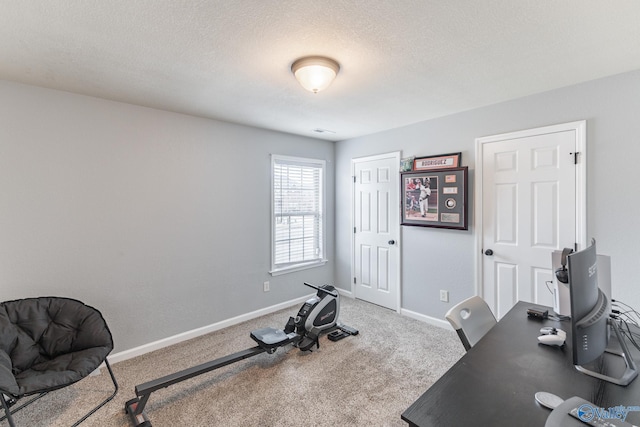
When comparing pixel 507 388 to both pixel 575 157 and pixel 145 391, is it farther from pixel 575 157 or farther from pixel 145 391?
pixel 575 157

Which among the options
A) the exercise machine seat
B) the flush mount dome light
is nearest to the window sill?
the exercise machine seat

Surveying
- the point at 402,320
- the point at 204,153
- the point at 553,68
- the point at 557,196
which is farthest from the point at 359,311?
the point at 553,68

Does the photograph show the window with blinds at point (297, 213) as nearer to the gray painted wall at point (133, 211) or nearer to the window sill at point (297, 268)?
the window sill at point (297, 268)

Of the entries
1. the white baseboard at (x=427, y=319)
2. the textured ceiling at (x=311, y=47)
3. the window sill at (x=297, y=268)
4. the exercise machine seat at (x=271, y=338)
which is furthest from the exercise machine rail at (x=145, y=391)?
the white baseboard at (x=427, y=319)

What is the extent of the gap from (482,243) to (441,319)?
1035 millimetres

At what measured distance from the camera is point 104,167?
263cm

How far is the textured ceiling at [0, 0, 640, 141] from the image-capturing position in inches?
57.7

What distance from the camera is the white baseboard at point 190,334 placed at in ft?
8.89

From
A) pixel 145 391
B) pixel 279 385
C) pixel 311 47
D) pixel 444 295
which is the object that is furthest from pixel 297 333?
pixel 311 47

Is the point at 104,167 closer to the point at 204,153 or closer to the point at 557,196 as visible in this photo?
the point at 204,153

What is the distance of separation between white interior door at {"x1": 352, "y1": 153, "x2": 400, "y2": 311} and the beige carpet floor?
0.82 m

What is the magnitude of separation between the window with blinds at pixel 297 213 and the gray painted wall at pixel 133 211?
0.18m

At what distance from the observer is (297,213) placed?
4125mm

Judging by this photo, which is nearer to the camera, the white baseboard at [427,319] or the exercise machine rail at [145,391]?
the exercise machine rail at [145,391]
